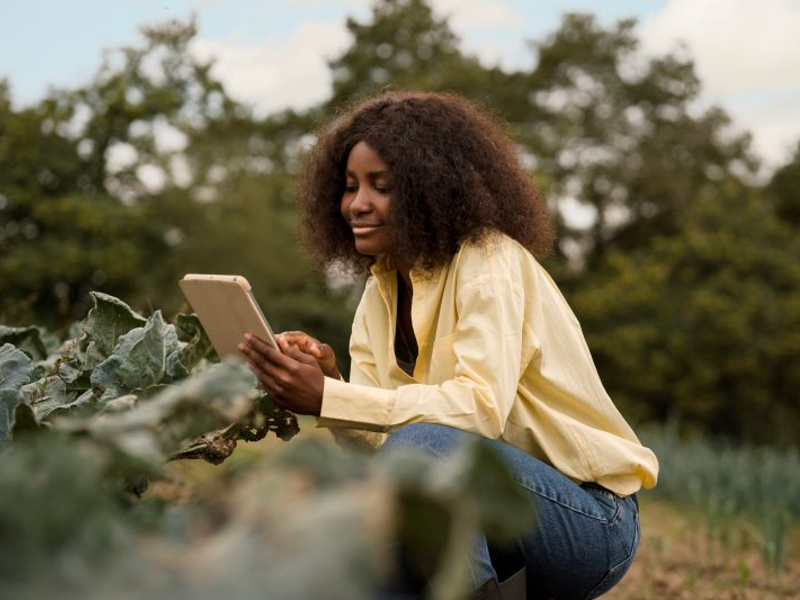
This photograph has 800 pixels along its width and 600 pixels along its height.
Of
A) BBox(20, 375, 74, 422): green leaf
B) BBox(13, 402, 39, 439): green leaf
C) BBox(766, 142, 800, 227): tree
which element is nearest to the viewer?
BBox(13, 402, 39, 439): green leaf

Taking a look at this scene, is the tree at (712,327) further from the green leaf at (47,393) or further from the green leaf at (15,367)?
the green leaf at (15,367)

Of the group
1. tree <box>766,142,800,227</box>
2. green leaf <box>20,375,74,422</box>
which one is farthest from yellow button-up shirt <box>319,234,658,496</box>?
tree <box>766,142,800,227</box>

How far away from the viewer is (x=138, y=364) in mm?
1771

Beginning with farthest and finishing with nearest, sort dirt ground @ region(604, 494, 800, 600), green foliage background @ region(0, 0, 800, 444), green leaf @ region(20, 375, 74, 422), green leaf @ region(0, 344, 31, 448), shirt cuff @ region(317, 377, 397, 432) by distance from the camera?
green foliage background @ region(0, 0, 800, 444)
dirt ground @ region(604, 494, 800, 600)
shirt cuff @ region(317, 377, 397, 432)
green leaf @ region(20, 375, 74, 422)
green leaf @ region(0, 344, 31, 448)

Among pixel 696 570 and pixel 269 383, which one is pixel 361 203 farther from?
pixel 696 570

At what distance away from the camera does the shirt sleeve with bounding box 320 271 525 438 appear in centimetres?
198

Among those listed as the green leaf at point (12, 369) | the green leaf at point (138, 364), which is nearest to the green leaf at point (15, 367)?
the green leaf at point (12, 369)

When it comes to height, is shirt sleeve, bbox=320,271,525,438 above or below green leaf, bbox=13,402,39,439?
below

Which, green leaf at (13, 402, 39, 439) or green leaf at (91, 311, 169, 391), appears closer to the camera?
green leaf at (13, 402, 39, 439)

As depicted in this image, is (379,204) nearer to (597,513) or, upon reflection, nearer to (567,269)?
(597,513)

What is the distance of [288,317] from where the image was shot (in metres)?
22.2

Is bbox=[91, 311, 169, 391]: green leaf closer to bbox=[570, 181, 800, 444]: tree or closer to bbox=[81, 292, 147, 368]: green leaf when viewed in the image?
bbox=[81, 292, 147, 368]: green leaf

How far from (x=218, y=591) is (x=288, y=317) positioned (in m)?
21.7

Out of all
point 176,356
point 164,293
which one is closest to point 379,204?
point 176,356
